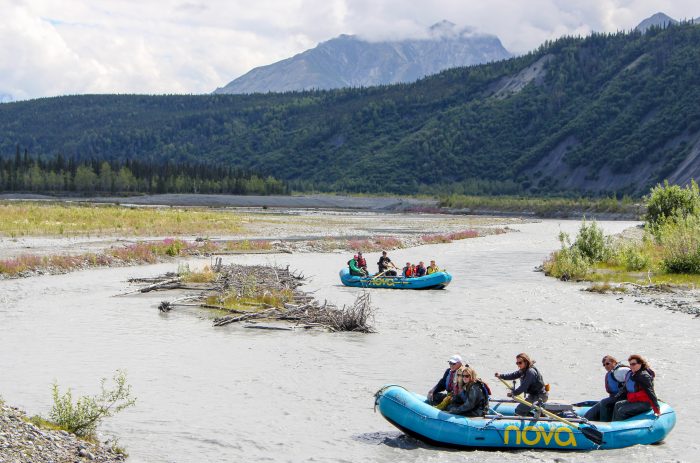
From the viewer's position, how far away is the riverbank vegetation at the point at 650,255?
41000 mm

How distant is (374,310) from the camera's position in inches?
1194

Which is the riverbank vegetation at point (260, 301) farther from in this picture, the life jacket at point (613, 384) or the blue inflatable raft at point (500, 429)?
the life jacket at point (613, 384)

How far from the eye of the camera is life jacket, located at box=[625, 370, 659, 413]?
621 inches

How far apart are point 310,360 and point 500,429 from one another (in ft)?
27.1

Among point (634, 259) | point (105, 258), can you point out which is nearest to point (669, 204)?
point (634, 259)

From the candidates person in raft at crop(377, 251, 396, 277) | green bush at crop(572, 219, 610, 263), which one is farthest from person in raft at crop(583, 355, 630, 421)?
green bush at crop(572, 219, 610, 263)

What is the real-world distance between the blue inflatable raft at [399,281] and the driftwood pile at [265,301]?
7.70 ft

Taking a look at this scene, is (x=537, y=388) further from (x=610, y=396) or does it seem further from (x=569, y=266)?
(x=569, y=266)

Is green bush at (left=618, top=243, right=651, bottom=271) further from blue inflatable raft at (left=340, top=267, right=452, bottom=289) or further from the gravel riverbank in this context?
the gravel riverbank

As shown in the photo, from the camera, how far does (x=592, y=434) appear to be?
598 inches

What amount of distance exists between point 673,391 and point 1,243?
44203 millimetres

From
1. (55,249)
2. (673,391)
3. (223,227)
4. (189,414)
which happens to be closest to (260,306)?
(189,414)

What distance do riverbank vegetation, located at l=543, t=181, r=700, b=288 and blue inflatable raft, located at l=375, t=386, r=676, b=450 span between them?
81.3 ft

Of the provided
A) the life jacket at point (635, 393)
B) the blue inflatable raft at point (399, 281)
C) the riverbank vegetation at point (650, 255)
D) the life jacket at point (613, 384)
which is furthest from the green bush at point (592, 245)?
the life jacket at point (635, 393)
